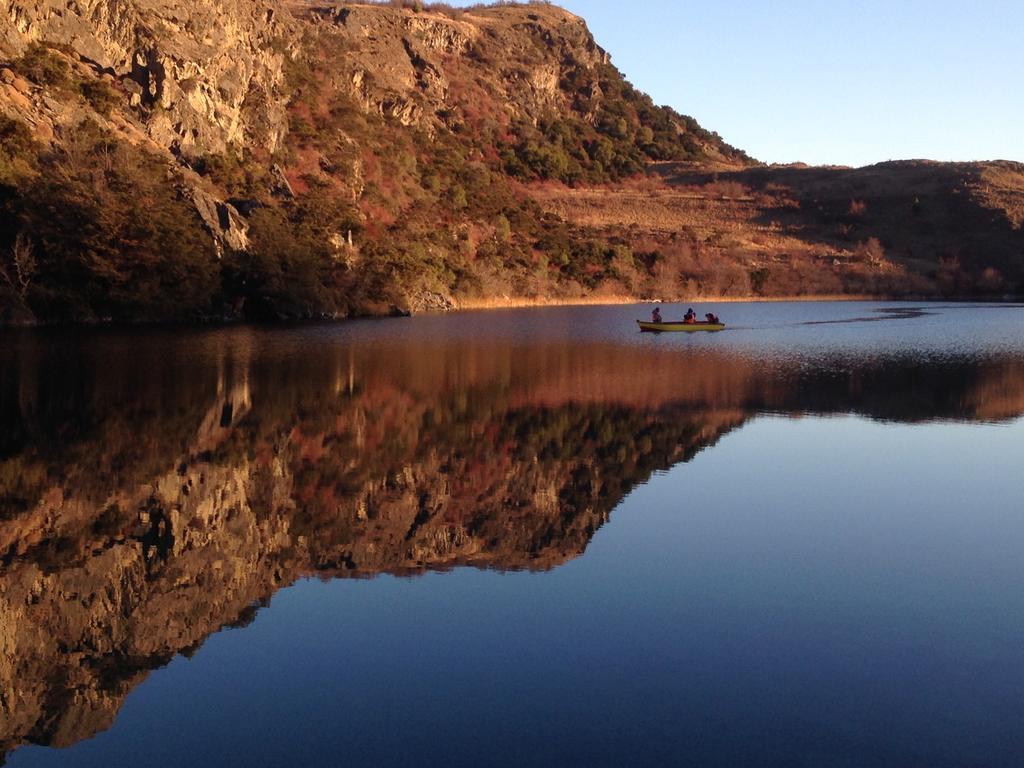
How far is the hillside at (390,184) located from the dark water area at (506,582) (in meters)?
29.4

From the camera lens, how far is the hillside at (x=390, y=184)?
50562mm

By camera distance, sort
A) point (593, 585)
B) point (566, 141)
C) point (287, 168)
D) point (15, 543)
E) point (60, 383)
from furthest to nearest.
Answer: point (566, 141) < point (287, 168) < point (60, 383) < point (15, 543) < point (593, 585)

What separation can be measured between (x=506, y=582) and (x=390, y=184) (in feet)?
264

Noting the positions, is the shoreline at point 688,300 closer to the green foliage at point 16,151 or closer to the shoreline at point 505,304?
the shoreline at point 505,304

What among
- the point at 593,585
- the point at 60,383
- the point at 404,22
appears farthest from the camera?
the point at 404,22

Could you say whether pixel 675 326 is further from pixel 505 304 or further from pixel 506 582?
pixel 506 582

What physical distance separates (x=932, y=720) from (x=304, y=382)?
2168 cm

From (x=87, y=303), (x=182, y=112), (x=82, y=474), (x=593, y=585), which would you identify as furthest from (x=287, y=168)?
(x=593, y=585)

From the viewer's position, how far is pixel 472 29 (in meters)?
143

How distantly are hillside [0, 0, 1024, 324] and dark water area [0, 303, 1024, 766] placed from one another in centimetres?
2940

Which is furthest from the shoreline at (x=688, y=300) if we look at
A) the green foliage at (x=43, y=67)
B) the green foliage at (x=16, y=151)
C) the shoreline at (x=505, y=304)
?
the green foliage at (x=16, y=151)

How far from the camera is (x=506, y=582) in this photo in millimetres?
Answer: 10445

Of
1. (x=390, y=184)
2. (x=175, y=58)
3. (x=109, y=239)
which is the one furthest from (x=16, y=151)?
(x=390, y=184)

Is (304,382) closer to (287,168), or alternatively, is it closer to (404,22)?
(287,168)
